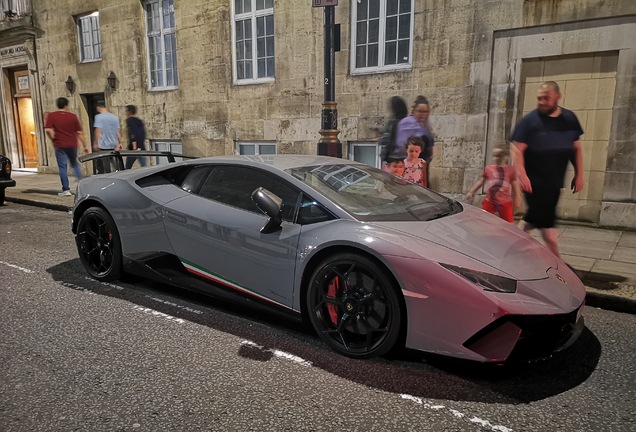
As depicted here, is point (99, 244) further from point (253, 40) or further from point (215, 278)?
point (253, 40)

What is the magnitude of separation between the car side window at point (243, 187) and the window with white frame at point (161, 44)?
9547mm

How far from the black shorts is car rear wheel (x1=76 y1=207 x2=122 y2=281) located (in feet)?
13.5

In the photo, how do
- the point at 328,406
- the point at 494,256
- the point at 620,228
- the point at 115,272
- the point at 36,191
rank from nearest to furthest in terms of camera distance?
the point at 328,406 < the point at 494,256 < the point at 115,272 < the point at 620,228 < the point at 36,191

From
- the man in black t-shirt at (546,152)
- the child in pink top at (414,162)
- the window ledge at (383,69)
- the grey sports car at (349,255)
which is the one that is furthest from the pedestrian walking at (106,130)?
the man in black t-shirt at (546,152)

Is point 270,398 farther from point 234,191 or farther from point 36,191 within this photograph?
point 36,191

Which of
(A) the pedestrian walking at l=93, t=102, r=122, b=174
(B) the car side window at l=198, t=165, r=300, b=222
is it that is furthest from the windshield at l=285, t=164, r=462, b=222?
(A) the pedestrian walking at l=93, t=102, r=122, b=174

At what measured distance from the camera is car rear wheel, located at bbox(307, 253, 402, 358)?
9.42 ft

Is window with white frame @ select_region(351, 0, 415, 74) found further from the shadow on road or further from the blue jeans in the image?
the shadow on road

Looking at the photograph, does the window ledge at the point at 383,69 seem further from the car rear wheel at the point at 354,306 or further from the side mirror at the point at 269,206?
the car rear wheel at the point at 354,306

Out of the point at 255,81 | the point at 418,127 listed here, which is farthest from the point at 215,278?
the point at 255,81

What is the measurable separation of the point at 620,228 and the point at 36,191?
12.0 m

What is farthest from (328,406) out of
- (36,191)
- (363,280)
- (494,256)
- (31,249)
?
(36,191)

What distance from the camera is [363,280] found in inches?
118

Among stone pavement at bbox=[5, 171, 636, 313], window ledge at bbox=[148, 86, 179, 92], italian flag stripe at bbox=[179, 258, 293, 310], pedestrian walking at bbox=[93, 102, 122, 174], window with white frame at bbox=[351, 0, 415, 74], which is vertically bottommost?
stone pavement at bbox=[5, 171, 636, 313]
